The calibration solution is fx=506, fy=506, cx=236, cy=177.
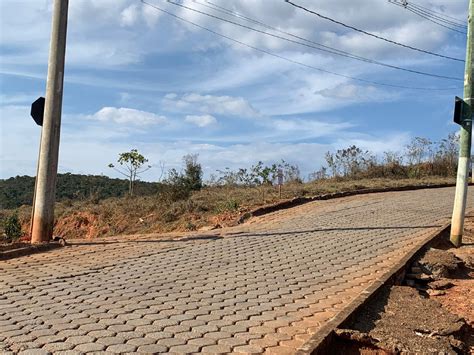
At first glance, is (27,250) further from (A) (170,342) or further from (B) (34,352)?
(A) (170,342)

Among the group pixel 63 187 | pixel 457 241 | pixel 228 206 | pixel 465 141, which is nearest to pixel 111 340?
pixel 457 241

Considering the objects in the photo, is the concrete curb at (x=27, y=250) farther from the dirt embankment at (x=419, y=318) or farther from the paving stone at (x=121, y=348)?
the dirt embankment at (x=419, y=318)

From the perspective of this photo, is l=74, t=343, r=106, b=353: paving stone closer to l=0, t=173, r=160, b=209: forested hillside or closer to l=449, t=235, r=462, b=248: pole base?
l=449, t=235, r=462, b=248: pole base

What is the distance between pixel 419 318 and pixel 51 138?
21.7 feet

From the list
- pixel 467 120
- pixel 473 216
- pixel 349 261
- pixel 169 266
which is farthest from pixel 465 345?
pixel 473 216

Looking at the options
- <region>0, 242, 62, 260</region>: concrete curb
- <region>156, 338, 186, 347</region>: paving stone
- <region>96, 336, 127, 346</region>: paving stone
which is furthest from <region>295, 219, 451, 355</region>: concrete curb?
<region>0, 242, 62, 260</region>: concrete curb

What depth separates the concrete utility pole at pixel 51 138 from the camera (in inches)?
340

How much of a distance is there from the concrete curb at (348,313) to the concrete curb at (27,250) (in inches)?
208

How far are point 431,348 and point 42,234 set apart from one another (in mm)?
6761

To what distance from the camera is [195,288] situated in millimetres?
5609

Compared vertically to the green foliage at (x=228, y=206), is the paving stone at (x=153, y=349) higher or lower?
lower

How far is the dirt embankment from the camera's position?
387cm

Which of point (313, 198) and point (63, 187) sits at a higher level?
point (313, 198)

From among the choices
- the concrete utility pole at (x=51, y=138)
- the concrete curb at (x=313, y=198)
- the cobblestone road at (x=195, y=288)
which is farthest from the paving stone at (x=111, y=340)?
the concrete curb at (x=313, y=198)
